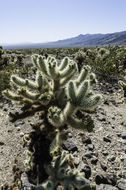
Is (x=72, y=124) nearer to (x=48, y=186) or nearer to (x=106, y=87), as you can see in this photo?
(x=48, y=186)

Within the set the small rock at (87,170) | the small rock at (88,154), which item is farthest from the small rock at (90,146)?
the small rock at (87,170)

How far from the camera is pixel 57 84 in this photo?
4.55 metres

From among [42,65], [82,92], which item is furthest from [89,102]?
[42,65]

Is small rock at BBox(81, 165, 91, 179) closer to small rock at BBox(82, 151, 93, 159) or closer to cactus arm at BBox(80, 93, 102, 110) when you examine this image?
small rock at BBox(82, 151, 93, 159)

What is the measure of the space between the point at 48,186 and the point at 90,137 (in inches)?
116

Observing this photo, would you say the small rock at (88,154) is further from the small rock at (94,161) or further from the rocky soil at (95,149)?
the small rock at (94,161)

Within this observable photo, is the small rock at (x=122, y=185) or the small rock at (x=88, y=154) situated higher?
the small rock at (x=88, y=154)

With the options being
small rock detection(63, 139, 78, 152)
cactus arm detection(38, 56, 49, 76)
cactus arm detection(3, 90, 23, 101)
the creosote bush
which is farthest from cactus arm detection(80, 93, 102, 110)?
small rock detection(63, 139, 78, 152)

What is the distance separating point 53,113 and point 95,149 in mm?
2508

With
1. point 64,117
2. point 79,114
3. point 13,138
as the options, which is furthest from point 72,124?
point 13,138

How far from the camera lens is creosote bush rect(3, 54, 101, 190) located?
3674mm

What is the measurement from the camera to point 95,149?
549 centimetres

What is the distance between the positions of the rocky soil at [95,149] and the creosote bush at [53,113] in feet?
2.10

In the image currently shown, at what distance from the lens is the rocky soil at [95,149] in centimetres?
453
